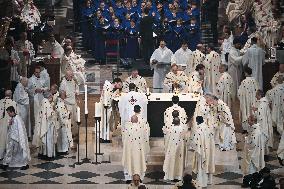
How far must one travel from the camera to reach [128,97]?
101 ft

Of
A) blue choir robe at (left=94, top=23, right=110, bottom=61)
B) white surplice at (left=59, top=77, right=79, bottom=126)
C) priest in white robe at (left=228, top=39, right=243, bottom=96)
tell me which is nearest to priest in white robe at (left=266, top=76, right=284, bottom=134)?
priest in white robe at (left=228, top=39, right=243, bottom=96)

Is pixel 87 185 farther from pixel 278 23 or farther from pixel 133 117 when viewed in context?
pixel 278 23

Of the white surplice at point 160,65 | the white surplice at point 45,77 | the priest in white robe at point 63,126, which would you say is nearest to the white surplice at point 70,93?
the white surplice at point 45,77

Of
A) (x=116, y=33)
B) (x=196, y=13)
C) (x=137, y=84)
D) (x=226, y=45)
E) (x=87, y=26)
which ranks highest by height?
(x=196, y=13)

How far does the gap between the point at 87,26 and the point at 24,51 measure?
6667mm

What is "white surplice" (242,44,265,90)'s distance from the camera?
3562cm

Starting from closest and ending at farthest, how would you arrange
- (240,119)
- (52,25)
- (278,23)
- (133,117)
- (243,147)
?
(133,117) < (243,147) < (240,119) < (278,23) < (52,25)

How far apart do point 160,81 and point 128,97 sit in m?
5.40

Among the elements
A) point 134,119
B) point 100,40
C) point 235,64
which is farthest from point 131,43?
point 134,119

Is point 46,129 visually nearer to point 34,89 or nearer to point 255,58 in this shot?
point 34,89

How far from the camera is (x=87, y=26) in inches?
1633

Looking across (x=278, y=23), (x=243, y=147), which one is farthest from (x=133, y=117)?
(x=278, y=23)

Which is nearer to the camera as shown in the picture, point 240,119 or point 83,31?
point 240,119

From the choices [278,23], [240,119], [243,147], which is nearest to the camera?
[243,147]
